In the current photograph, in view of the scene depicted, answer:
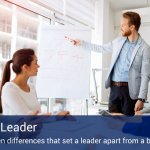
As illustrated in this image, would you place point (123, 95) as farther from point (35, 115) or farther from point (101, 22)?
point (101, 22)

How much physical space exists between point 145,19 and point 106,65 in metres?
0.62

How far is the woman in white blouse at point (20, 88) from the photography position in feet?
2.98

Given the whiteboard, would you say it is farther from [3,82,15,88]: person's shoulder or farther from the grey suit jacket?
[3,82,15,88]: person's shoulder

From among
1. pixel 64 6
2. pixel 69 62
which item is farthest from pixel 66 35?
pixel 64 6

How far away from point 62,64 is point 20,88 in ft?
2.61

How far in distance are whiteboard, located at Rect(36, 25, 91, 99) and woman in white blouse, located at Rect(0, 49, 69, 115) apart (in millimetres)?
695

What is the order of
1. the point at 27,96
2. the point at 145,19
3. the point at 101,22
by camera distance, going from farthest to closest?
the point at 145,19 < the point at 101,22 < the point at 27,96

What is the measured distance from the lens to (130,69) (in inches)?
52.3

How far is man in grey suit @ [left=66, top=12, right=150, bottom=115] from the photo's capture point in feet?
4.37

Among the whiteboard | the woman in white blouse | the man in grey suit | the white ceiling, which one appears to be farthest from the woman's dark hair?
the white ceiling

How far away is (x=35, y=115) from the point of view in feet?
2.82

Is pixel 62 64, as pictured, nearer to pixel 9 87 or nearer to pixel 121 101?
pixel 121 101

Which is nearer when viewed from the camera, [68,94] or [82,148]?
[82,148]

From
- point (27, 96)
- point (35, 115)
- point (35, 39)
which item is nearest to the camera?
point (35, 115)
